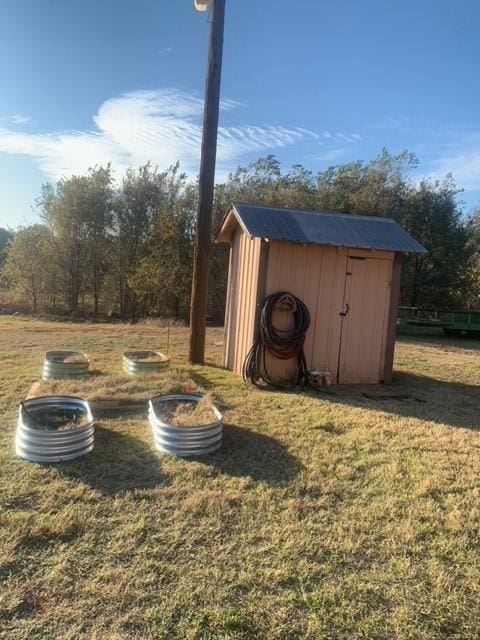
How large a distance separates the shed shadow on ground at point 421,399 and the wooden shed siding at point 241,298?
1230mm

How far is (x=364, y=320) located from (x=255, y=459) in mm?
3442

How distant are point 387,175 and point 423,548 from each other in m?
15.1

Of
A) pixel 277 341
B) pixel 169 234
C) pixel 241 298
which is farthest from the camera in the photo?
pixel 169 234

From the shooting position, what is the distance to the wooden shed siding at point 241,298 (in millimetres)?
5855

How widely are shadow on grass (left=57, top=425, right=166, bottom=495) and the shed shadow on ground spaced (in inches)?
100

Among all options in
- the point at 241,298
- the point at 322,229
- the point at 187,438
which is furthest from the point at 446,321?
the point at 187,438

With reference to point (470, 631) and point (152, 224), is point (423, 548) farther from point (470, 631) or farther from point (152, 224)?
point (152, 224)

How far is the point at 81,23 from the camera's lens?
23.2ft

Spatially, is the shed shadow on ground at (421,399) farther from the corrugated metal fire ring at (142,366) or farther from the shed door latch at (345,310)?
the corrugated metal fire ring at (142,366)

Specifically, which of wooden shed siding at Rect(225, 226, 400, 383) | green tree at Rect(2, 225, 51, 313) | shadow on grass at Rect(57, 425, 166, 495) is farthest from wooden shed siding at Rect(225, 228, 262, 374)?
green tree at Rect(2, 225, 51, 313)

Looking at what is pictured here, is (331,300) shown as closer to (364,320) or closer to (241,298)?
(364,320)

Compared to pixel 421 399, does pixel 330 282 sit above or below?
above

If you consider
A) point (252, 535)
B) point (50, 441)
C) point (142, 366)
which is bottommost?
point (252, 535)

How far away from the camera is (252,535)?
7.30 ft
